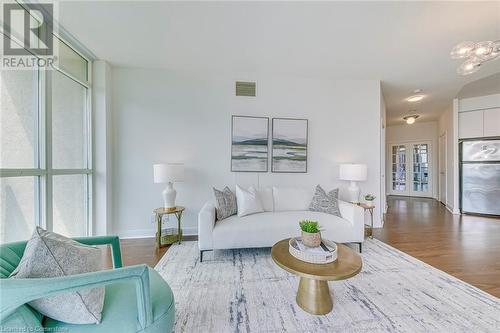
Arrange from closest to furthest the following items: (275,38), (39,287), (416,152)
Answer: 1. (39,287)
2. (275,38)
3. (416,152)

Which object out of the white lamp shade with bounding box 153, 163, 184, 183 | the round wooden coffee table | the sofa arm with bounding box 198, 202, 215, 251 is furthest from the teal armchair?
the white lamp shade with bounding box 153, 163, 184, 183

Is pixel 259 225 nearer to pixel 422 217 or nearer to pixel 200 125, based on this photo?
pixel 200 125

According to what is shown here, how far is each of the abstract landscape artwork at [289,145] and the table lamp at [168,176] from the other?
60.4 inches

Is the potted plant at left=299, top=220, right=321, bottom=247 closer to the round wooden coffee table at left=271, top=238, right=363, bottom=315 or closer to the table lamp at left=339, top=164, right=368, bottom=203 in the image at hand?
the round wooden coffee table at left=271, top=238, right=363, bottom=315

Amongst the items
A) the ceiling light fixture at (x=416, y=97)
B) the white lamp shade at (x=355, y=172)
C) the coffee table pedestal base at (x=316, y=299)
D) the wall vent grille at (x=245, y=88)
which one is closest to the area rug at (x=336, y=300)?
the coffee table pedestal base at (x=316, y=299)

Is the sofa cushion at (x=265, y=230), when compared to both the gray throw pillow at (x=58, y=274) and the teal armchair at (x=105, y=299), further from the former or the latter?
the gray throw pillow at (x=58, y=274)

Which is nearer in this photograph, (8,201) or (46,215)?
(8,201)

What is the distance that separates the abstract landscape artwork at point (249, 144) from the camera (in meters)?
3.37

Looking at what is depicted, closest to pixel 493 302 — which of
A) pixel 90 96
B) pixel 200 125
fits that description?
pixel 200 125

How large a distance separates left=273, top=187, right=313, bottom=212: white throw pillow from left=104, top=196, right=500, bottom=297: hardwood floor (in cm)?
134

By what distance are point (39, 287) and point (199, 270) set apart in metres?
1.59

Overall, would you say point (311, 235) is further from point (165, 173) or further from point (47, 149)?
point (47, 149)

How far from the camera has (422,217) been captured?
443cm

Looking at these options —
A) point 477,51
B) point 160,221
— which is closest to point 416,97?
point 477,51
